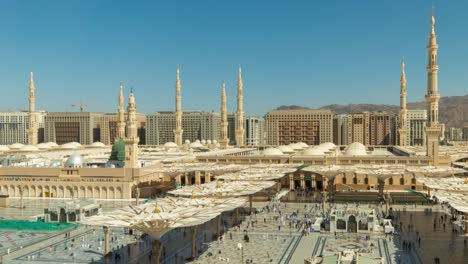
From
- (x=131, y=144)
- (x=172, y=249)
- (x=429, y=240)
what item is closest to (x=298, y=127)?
(x=131, y=144)

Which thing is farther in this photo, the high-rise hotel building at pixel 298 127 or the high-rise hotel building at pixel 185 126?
the high-rise hotel building at pixel 185 126

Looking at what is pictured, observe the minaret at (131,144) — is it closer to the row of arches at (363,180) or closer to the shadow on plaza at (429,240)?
the row of arches at (363,180)

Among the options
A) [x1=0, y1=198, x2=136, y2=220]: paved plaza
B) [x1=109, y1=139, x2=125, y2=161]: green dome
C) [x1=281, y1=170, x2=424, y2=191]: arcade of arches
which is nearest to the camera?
[x1=0, y1=198, x2=136, y2=220]: paved plaza

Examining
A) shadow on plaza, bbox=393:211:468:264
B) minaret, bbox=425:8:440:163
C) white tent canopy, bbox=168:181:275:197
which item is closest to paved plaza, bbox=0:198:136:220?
white tent canopy, bbox=168:181:275:197

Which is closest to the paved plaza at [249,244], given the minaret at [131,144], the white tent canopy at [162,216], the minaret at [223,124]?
the white tent canopy at [162,216]

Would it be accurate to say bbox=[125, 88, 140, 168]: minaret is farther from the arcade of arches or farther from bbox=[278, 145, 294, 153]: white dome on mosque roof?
bbox=[278, 145, 294, 153]: white dome on mosque roof

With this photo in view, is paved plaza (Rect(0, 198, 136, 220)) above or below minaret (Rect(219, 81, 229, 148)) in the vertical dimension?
below
